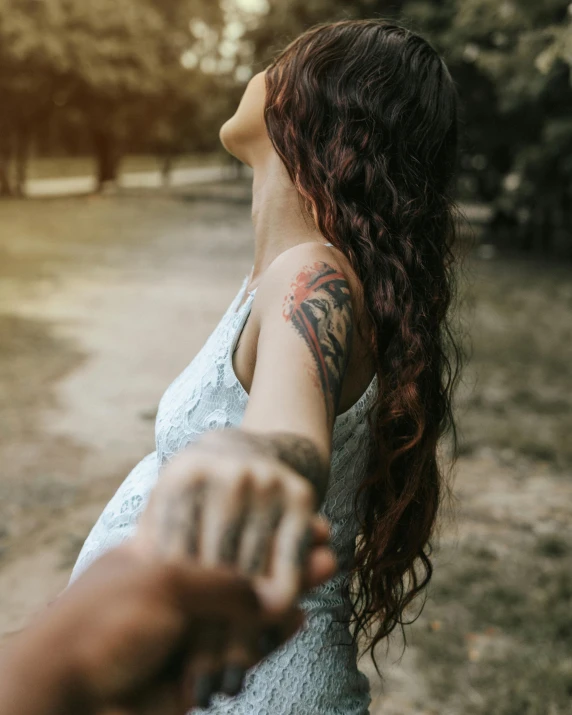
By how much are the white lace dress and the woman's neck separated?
131 mm

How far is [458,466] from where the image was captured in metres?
5.92

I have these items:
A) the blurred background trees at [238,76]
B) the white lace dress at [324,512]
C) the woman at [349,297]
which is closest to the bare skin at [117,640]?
the woman at [349,297]

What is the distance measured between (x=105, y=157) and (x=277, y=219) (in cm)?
3594

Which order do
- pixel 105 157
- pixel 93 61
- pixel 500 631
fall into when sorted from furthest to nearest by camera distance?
pixel 105 157 < pixel 93 61 < pixel 500 631

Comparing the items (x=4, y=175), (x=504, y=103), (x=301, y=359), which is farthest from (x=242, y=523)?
(x=4, y=175)

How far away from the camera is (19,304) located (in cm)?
1154

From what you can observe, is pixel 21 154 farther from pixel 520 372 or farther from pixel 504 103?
pixel 520 372

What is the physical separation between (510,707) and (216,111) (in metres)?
44.2

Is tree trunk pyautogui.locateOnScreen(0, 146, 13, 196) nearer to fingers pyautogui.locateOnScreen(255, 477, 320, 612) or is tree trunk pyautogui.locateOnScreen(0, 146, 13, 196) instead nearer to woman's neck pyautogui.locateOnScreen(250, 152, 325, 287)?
woman's neck pyautogui.locateOnScreen(250, 152, 325, 287)

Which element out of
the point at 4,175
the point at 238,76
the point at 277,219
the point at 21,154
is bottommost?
the point at 4,175

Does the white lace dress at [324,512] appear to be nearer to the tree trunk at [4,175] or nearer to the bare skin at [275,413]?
the bare skin at [275,413]

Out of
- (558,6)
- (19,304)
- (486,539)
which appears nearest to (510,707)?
(486,539)

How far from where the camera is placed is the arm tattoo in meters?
1.08

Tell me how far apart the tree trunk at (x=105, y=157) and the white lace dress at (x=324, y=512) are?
111ft
